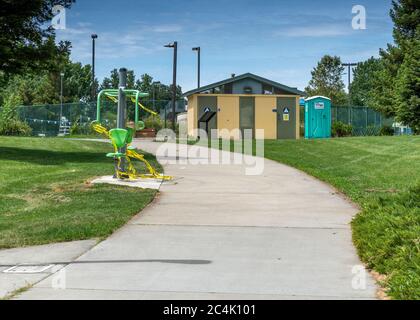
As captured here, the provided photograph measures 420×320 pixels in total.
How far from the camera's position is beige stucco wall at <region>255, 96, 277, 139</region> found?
36.8m

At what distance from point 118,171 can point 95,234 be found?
5.47 metres

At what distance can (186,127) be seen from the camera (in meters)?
41.8

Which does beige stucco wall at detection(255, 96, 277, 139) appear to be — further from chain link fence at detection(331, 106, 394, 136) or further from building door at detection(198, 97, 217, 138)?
chain link fence at detection(331, 106, 394, 136)

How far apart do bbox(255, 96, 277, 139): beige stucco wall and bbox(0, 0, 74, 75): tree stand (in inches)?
723

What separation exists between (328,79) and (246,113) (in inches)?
1294

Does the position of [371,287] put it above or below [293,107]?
below

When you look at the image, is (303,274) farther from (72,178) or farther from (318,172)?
(318,172)

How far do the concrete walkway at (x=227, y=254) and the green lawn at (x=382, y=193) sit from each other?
24cm

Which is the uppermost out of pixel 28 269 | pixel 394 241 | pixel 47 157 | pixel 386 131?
A: pixel 386 131

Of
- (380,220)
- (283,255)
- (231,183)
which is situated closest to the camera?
(283,255)

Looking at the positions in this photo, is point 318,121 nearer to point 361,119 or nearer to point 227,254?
point 361,119

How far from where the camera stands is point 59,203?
32.7 ft

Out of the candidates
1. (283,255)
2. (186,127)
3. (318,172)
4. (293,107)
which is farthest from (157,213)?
(186,127)

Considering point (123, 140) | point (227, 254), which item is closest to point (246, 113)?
point (123, 140)
